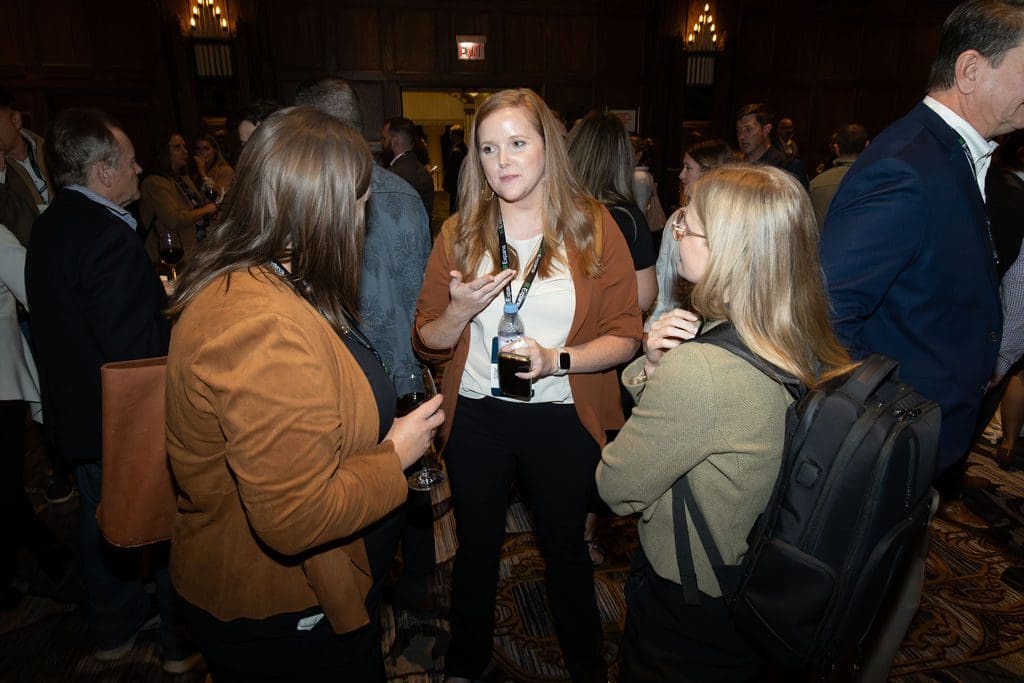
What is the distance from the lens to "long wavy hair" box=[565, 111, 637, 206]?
295 cm

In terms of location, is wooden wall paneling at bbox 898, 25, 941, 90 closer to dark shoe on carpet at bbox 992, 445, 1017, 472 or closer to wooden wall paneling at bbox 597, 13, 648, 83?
wooden wall paneling at bbox 597, 13, 648, 83

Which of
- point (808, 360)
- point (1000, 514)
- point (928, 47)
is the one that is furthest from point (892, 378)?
point (928, 47)

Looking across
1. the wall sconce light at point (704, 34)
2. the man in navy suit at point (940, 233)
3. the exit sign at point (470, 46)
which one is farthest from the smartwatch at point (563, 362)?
the wall sconce light at point (704, 34)

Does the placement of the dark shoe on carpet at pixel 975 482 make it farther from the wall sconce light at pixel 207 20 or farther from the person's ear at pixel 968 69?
the wall sconce light at pixel 207 20

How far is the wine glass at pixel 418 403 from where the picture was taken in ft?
4.67

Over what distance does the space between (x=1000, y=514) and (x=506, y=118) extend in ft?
11.6

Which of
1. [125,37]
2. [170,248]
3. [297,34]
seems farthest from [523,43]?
[170,248]

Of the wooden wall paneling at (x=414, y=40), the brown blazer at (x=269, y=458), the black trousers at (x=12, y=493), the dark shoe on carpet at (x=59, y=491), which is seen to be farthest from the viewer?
the wooden wall paneling at (x=414, y=40)

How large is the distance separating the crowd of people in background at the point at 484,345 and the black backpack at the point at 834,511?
69 mm

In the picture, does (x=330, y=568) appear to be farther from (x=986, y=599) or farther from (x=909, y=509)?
(x=986, y=599)

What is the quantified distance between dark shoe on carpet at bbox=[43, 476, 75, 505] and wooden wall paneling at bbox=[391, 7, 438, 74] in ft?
24.0

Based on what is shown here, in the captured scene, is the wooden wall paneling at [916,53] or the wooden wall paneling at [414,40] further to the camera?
the wooden wall paneling at [916,53]

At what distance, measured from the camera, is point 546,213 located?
193cm

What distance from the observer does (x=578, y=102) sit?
30.7ft
